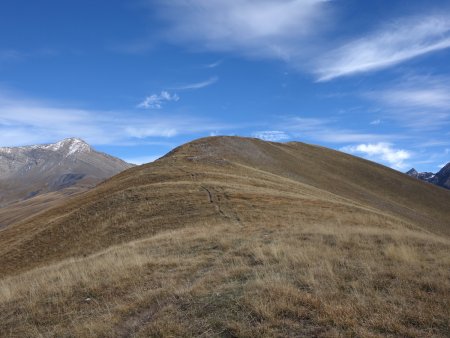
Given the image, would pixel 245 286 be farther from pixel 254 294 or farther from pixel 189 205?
pixel 189 205

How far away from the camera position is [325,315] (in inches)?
320

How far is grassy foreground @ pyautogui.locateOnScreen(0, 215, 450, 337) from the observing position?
8.04m

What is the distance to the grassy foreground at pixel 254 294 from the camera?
8.04m

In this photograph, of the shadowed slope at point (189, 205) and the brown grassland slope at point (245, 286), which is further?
the shadowed slope at point (189, 205)

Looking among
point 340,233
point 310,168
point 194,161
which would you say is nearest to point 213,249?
point 340,233

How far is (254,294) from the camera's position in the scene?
9461 mm

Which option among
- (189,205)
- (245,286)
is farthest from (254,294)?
(189,205)

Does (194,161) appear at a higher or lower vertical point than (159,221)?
higher

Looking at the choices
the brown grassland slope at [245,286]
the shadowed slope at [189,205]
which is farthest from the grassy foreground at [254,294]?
the shadowed slope at [189,205]

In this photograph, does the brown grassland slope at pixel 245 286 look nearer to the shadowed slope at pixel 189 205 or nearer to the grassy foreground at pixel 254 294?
the grassy foreground at pixel 254 294

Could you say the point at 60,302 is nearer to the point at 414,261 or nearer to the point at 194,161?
the point at 414,261

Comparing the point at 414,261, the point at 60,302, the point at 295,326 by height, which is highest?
the point at 414,261

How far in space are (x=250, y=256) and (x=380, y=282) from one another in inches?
199

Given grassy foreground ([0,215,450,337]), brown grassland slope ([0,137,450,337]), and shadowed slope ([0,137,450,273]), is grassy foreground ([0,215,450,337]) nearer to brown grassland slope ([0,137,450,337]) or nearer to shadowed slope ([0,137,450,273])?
brown grassland slope ([0,137,450,337])
